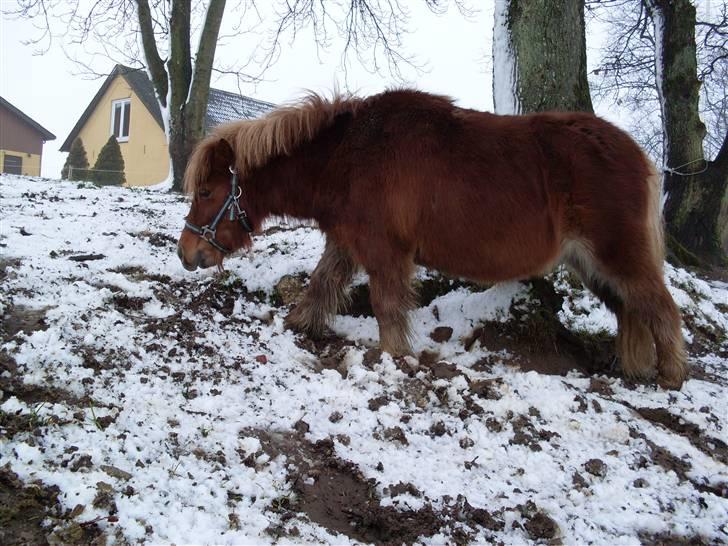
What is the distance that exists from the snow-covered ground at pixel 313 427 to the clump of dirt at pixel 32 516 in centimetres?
3

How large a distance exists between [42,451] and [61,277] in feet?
6.81

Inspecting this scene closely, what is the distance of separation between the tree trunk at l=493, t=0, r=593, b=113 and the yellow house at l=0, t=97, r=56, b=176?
32735 mm

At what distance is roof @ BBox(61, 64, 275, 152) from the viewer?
22703mm

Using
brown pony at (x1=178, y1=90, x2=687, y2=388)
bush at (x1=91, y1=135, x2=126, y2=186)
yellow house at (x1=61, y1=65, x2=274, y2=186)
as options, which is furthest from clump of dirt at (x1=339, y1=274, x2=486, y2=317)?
bush at (x1=91, y1=135, x2=126, y2=186)

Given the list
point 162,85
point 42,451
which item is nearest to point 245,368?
point 42,451

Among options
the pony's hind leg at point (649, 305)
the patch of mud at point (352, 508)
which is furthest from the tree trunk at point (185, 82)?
the patch of mud at point (352, 508)

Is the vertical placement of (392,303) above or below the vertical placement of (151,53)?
below

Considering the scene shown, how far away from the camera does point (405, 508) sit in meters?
2.30

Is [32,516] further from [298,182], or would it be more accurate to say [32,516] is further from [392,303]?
[298,182]

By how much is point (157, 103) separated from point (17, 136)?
13.4 metres

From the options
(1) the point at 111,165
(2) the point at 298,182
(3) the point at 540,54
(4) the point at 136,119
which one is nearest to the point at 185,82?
(2) the point at 298,182

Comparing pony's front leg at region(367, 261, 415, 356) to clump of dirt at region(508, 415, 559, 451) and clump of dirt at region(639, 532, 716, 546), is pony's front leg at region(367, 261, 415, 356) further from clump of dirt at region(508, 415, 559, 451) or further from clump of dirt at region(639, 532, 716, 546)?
clump of dirt at region(639, 532, 716, 546)

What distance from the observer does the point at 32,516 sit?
1.80 meters

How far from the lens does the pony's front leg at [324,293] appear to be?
4.21 metres
